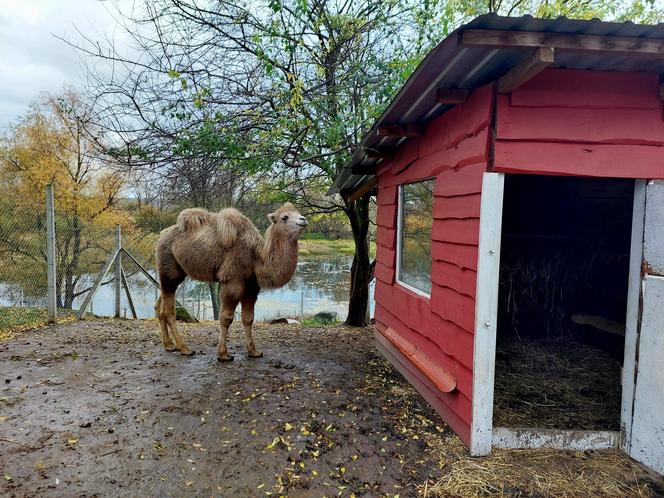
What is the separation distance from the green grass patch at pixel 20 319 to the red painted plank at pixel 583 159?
676cm

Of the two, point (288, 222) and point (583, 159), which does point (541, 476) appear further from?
point (288, 222)

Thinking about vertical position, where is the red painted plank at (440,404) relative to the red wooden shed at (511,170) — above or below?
below

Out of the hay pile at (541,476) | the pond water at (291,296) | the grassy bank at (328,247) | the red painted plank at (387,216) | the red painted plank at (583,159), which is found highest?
the red painted plank at (583,159)

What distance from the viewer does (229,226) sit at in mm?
4855

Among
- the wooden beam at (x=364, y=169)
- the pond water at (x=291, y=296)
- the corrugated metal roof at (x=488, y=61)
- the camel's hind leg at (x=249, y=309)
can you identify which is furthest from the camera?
the pond water at (x=291, y=296)

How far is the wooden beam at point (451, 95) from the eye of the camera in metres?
2.98

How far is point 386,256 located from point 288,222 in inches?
57.5

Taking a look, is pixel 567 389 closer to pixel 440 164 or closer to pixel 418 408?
pixel 418 408

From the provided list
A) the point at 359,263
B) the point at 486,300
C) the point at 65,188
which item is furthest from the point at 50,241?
the point at 65,188

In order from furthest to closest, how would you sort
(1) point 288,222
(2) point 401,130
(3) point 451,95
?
(1) point 288,222
(2) point 401,130
(3) point 451,95

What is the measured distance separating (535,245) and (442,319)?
2648mm

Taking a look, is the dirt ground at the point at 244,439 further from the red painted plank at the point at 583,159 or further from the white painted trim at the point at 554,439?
the red painted plank at the point at 583,159

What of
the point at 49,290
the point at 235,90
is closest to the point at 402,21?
the point at 235,90

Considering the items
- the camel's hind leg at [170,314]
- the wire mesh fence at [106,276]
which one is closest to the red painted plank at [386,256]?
the camel's hind leg at [170,314]
